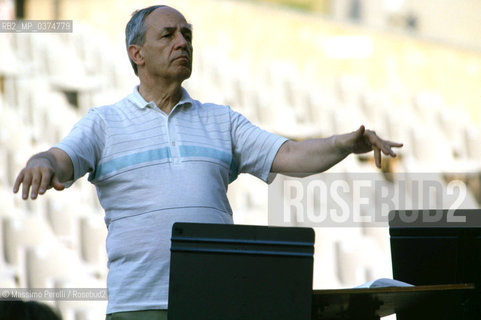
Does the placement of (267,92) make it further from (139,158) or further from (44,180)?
(44,180)

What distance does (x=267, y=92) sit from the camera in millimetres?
6723

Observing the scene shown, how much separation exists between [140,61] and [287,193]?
2680 millimetres

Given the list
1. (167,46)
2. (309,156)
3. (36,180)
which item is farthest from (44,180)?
(309,156)

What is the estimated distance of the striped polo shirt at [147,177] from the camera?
1576mm

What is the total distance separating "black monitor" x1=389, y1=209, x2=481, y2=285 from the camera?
1608mm

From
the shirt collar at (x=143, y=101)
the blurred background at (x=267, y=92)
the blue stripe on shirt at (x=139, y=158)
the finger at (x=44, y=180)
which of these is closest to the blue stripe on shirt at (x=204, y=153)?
the blue stripe on shirt at (x=139, y=158)

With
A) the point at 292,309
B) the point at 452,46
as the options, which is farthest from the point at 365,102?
the point at 292,309

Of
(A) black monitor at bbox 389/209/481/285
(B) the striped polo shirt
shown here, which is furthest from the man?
(A) black monitor at bbox 389/209/481/285

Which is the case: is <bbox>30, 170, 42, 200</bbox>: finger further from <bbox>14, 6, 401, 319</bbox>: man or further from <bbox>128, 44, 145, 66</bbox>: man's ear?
<bbox>128, 44, 145, 66</bbox>: man's ear

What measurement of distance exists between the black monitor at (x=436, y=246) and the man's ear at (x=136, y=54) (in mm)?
621

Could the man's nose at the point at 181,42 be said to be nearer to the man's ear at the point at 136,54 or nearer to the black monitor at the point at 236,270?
the man's ear at the point at 136,54

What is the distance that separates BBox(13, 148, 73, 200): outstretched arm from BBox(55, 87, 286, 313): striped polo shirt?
29mm

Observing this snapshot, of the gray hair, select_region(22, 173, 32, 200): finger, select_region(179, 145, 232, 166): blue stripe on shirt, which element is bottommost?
select_region(22, 173, 32, 200): finger

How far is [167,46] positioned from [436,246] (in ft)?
2.26
